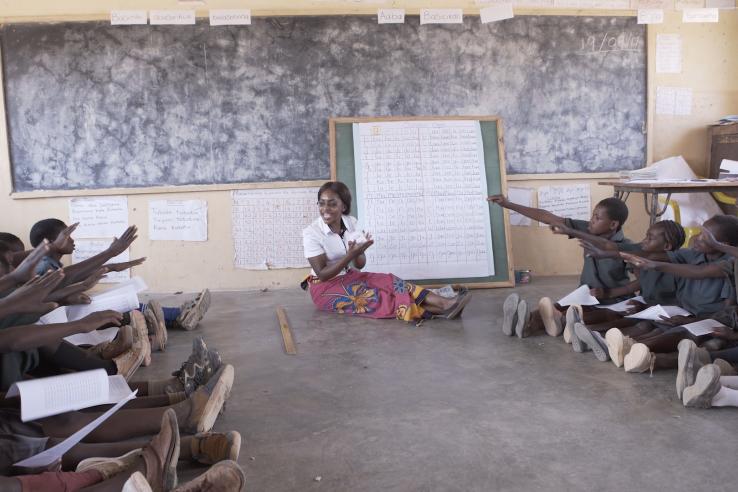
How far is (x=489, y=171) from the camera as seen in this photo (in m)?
4.76

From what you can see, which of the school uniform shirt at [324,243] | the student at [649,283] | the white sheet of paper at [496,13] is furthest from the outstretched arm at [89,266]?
the white sheet of paper at [496,13]

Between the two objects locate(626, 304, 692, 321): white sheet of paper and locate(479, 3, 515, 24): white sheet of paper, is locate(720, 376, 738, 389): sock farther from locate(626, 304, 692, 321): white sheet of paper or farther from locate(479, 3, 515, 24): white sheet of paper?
locate(479, 3, 515, 24): white sheet of paper

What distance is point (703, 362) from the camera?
242 cm

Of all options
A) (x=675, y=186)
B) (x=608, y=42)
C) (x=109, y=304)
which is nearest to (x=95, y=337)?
(x=109, y=304)

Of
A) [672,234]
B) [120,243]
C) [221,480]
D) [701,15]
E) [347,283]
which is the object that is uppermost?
[701,15]

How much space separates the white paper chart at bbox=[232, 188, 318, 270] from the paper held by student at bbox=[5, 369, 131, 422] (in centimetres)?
301

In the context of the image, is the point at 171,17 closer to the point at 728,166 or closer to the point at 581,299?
the point at 581,299

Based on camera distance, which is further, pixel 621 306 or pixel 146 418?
pixel 621 306

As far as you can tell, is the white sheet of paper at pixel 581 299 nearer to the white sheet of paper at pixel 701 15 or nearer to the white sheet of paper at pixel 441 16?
the white sheet of paper at pixel 441 16

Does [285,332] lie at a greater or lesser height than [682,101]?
lesser

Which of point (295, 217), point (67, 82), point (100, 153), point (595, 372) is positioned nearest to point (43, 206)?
point (100, 153)

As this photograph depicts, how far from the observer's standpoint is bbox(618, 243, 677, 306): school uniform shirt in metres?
3.18

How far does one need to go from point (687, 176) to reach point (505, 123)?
136 centimetres

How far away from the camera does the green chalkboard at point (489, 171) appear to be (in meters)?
4.62
